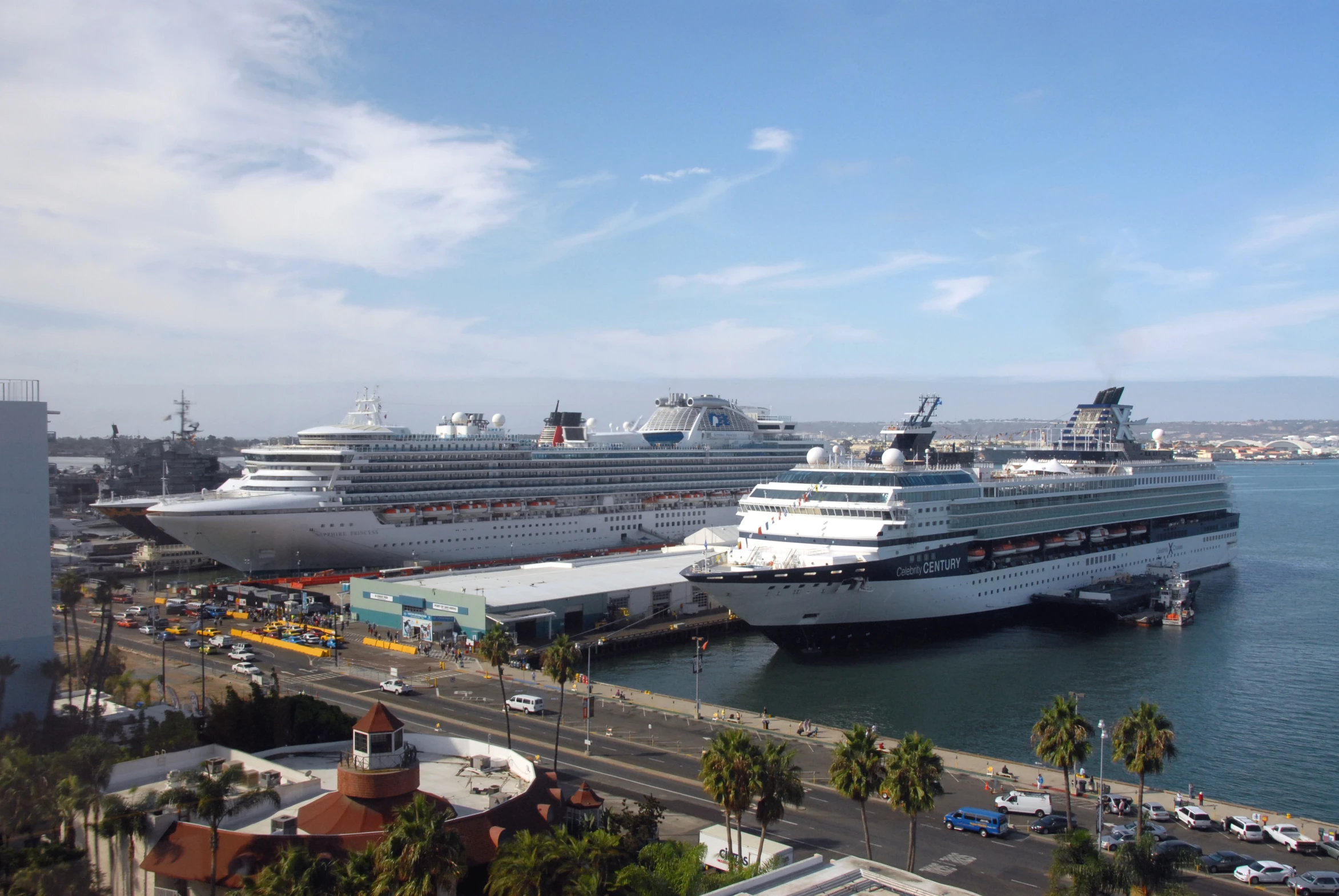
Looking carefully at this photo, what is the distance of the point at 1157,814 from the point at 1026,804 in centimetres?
369

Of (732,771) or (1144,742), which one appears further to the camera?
(1144,742)

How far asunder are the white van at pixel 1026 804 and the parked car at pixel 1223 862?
13.7ft

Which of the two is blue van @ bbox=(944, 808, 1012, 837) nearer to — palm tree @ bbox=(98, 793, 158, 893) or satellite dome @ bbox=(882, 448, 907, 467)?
palm tree @ bbox=(98, 793, 158, 893)

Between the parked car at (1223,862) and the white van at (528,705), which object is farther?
the white van at (528,705)

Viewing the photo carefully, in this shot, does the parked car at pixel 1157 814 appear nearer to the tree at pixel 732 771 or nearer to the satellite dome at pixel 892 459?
the tree at pixel 732 771

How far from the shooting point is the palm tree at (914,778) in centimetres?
2173

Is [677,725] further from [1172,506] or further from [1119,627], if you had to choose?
[1172,506]

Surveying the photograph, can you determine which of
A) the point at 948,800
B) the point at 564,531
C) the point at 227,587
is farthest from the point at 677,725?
the point at 564,531

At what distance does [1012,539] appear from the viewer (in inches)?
2287

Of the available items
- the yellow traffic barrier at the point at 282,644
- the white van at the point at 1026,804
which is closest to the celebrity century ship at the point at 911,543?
the white van at the point at 1026,804

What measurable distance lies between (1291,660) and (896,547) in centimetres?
2096

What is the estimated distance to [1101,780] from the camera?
89.5 feet

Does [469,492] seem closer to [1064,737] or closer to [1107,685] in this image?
[1107,685]

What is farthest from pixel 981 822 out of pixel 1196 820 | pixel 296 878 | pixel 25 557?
pixel 25 557
